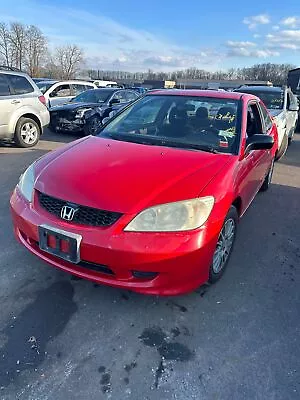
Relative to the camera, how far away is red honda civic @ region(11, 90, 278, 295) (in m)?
2.10

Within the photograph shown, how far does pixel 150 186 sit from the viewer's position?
7.55 feet

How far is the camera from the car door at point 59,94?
12.0m

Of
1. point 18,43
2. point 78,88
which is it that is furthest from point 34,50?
point 78,88

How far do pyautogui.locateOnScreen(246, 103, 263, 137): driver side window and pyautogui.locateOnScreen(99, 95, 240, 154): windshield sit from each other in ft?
0.80

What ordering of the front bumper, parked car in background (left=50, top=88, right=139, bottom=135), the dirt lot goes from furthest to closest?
parked car in background (left=50, top=88, right=139, bottom=135), the front bumper, the dirt lot

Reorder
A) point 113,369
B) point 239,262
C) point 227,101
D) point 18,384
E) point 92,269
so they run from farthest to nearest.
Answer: point 227,101, point 239,262, point 92,269, point 113,369, point 18,384

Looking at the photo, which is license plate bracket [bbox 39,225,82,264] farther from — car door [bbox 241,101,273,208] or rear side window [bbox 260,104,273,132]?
rear side window [bbox 260,104,273,132]

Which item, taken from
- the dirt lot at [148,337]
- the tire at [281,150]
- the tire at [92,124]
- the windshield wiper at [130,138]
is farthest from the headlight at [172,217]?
the tire at [92,124]

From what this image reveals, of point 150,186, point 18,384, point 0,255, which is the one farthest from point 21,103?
point 18,384

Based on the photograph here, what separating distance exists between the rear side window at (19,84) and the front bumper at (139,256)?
618 centimetres

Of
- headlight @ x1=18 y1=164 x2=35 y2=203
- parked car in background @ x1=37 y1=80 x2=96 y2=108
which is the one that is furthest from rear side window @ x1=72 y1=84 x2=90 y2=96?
headlight @ x1=18 y1=164 x2=35 y2=203

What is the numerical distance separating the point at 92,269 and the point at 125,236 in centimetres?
40

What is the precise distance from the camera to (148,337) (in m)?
2.17

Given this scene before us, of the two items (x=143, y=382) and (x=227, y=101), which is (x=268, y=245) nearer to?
(x=227, y=101)
